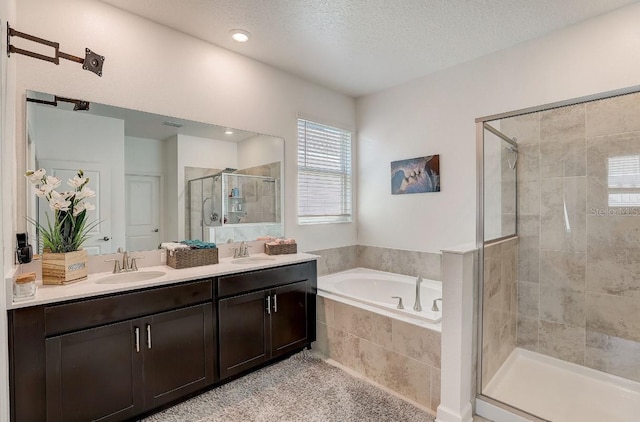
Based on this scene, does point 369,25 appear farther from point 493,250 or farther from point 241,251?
point 241,251

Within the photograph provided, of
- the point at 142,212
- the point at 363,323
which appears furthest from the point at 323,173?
the point at 142,212

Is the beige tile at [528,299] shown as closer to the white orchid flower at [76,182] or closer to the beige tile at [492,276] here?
the beige tile at [492,276]

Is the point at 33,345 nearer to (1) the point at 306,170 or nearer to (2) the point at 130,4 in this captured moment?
(2) the point at 130,4

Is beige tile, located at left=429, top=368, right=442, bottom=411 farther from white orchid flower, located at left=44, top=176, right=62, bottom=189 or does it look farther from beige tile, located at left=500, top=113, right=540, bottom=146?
white orchid flower, located at left=44, top=176, right=62, bottom=189

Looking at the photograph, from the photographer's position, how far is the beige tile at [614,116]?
7.08 feet

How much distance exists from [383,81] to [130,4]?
240 centimetres

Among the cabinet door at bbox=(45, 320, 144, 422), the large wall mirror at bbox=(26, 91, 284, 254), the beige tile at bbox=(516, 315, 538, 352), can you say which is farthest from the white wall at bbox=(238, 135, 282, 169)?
the beige tile at bbox=(516, 315, 538, 352)

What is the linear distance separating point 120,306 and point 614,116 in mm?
3581

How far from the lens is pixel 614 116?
2.26m

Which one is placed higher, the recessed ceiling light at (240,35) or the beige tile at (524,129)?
the recessed ceiling light at (240,35)

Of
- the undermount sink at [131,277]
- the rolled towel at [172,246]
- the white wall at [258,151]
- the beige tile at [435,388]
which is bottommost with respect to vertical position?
the beige tile at [435,388]

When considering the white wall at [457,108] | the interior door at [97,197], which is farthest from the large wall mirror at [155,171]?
the white wall at [457,108]

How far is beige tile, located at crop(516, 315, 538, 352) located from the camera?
106 inches

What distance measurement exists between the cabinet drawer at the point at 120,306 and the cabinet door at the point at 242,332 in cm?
23
